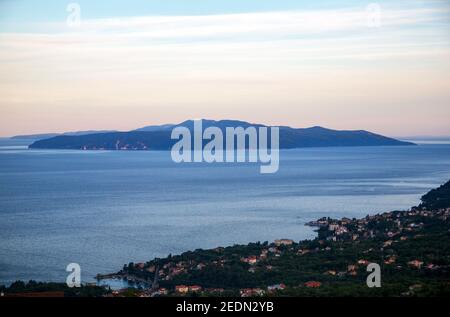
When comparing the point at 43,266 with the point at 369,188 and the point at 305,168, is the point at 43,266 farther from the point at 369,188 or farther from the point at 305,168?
the point at 305,168

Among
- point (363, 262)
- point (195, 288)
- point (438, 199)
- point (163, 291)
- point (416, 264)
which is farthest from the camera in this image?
point (438, 199)

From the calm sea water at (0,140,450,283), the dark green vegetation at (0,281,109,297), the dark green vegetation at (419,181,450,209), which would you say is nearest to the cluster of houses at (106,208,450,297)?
the dark green vegetation at (0,281,109,297)

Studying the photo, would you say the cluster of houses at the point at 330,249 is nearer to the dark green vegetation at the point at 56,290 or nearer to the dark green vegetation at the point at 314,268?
the dark green vegetation at the point at 314,268

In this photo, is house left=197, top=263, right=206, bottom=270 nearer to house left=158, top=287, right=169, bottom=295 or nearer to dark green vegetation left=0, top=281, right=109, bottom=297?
house left=158, top=287, right=169, bottom=295

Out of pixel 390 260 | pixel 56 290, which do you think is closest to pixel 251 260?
pixel 390 260

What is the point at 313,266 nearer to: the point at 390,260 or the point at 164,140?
the point at 390,260

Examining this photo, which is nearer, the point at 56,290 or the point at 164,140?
the point at 56,290
